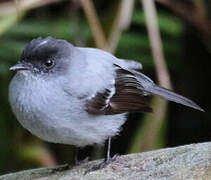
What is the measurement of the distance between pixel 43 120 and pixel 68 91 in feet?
0.89

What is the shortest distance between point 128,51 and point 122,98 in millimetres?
1574

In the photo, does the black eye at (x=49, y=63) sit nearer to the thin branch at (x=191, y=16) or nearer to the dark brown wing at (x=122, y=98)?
the dark brown wing at (x=122, y=98)

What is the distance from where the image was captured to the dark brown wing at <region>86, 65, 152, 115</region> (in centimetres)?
370

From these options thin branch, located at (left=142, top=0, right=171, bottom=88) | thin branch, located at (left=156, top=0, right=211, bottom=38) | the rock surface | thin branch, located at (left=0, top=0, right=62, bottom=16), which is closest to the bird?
the rock surface

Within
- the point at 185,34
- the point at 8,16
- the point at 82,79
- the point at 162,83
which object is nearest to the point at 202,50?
the point at 185,34

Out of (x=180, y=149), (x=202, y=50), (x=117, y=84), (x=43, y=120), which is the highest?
(x=202, y=50)

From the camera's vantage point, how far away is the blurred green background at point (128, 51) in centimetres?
484

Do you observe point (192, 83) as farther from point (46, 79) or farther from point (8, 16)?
point (46, 79)

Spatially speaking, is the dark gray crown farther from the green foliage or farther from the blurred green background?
the green foliage

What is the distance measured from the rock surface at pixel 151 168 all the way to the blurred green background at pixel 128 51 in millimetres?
1033

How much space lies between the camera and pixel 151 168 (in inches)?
132

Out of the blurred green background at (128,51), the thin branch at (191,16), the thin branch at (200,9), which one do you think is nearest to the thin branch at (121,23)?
the blurred green background at (128,51)

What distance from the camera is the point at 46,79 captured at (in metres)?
3.53

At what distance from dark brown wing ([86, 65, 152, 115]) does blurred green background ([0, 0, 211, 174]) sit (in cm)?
85
